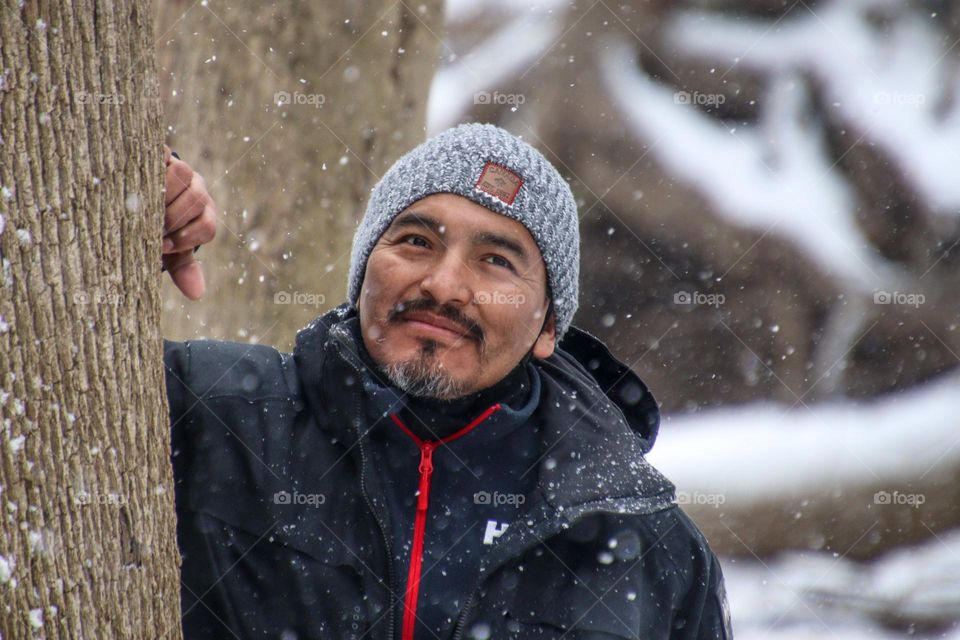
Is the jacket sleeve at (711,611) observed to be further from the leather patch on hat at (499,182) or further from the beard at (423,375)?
the leather patch on hat at (499,182)

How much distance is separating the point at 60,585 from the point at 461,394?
37.8 inches

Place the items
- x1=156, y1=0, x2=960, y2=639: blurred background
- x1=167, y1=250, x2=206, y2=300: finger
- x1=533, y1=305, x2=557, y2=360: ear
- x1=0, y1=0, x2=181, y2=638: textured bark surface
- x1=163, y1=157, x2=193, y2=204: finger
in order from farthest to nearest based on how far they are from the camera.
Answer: x1=156, y1=0, x2=960, y2=639: blurred background → x1=533, y1=305, x2=557, y2=360: ear → x1=167, y1=250, x2=206, y2=300: finger → x1=163, y1=157, x2=193, y2=204: finger → x1=0, y1=0, x2=181, y2=638: textured bark surface

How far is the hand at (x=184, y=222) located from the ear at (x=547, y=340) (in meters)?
0.83

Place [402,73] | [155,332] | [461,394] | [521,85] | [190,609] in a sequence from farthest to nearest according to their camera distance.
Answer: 1. [521,85]
2. [402,73]
3. [461,394]
4. [190,609]
5. [155,332]

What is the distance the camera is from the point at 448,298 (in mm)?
2213

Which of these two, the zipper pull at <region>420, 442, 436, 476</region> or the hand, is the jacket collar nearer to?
the zipper pull at <region>420, 442, 436, 476</region>

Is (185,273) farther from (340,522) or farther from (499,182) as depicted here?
(499,182)

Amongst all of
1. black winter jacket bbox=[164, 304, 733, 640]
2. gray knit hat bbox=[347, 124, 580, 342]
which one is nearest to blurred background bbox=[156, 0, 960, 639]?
gray knit hat bbox=[347, 124, 580, 342]

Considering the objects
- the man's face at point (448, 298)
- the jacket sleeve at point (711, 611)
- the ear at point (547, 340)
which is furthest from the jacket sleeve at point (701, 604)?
the man's face at point (448, 298)

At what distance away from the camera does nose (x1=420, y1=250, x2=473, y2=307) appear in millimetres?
2209

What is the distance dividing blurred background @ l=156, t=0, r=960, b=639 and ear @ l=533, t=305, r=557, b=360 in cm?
441

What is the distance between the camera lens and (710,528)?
6918mm

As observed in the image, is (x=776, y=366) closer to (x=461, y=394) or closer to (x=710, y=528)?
(x=710, y=528)

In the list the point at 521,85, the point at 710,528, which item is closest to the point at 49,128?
the point at 521,85
